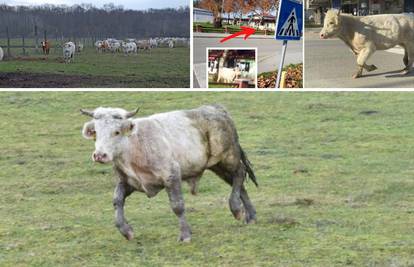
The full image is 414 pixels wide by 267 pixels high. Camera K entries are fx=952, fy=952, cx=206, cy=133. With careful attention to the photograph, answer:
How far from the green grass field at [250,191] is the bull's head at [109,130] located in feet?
2.85

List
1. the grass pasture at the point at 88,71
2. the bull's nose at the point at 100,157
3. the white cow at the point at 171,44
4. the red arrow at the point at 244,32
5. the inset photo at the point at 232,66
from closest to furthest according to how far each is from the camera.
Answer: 1. the bull's nose at the point at 100,157
2. the red arrow at the point at 244,32
3. the inset photo at the point at 232,66
4. the white cow at the point at 171,44
5. the grass pasture at the point at 88,71

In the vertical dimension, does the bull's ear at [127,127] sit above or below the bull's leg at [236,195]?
above

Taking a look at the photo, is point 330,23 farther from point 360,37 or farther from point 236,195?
point 236,195

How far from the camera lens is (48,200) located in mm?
10734

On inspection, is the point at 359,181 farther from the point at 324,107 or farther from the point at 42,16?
the point at 42,16

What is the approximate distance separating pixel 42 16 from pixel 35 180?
7332 mm

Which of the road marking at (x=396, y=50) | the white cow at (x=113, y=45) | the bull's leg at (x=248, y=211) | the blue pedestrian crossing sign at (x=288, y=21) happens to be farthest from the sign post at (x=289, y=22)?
the bull's leg at (x=248, y=211)

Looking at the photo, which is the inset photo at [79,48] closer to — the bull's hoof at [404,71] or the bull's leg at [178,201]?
the bull's hoof at [404,71]

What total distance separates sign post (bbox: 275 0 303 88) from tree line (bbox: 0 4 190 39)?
97.5 inches

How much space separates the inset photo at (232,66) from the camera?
54.0 ft

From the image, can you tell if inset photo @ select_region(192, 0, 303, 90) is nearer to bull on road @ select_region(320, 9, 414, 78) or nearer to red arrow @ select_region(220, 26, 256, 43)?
red arrow @ select_region(220, 26, 256, 43)

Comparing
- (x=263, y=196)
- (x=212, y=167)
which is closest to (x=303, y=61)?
(x=263, y=196)

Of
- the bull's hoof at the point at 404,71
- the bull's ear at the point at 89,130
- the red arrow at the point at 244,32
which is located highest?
the red arrow at the point at 244,32

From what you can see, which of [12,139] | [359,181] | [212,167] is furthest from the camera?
[12,139]
